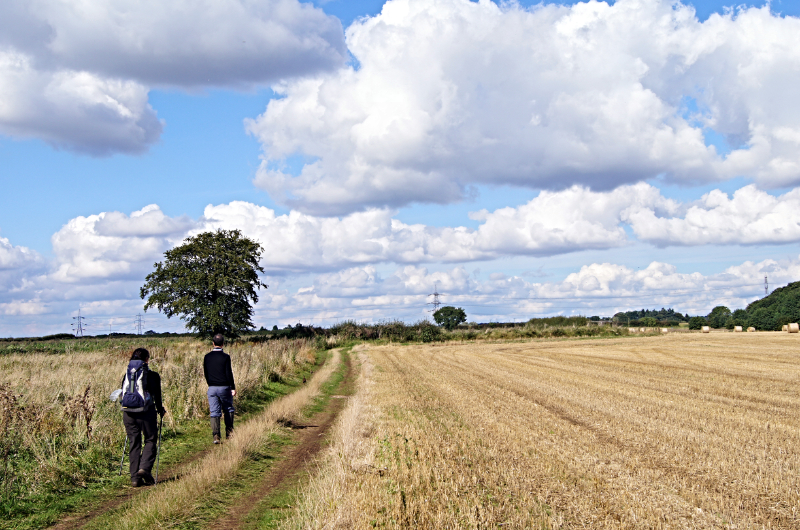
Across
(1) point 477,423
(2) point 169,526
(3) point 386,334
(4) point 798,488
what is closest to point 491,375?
(1) point 477,423

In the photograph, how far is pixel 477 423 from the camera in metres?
13.6

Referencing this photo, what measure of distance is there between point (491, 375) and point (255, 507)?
1921 cm

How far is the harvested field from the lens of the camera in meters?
7.04

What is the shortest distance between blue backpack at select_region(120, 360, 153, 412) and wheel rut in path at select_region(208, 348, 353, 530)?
254cm

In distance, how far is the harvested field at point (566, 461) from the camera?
277 inches

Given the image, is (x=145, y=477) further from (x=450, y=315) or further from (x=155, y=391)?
(x=450, y=315)

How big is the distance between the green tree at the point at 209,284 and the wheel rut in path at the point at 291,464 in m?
42.6

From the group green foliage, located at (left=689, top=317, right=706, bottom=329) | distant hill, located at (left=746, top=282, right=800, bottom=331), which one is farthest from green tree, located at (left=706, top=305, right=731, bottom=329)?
green foliage, located at (left=689, top=317, right=706, bottom=329)

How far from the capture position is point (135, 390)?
33.4ft

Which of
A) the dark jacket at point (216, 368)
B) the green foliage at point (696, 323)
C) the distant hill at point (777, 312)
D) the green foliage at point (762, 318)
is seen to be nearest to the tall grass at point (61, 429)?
the dark jacket at point (216, 368)

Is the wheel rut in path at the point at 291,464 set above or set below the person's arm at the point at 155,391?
below

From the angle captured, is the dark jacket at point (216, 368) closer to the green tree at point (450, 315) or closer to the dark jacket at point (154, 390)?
the dark jacket at point (154, 390)

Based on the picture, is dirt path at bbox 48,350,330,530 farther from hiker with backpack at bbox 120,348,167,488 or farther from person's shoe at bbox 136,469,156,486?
hiker with backpack at bbox 120,348,167,488

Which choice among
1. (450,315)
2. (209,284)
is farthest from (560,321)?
(450,315)
